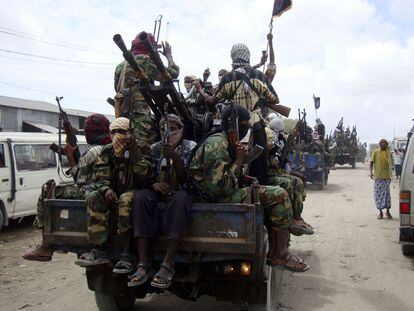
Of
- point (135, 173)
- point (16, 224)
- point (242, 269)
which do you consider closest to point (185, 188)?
point (135, 173)

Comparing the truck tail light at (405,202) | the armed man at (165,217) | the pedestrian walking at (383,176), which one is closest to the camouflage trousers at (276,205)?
the armed man at (165,217)

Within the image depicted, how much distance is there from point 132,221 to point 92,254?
423mm

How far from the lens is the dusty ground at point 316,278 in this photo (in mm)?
4914

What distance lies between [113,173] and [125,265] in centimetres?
81

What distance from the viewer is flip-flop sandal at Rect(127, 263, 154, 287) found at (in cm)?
338

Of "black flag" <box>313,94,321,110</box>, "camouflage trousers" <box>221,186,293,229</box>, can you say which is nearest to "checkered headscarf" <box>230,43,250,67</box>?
"camouflage trousers" <box>221,186,293,229</box>

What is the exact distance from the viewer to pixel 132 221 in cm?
359

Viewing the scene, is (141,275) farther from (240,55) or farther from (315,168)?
(315,168)

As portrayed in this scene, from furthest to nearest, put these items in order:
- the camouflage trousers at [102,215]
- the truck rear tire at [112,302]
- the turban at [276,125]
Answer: the turban at [276,125] → the truck rear tire at [112,302] → the camouflage trousers at [102,215]

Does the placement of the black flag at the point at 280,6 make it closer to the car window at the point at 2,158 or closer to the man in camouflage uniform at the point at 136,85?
the man in camouflage uniform at the point at 136,85

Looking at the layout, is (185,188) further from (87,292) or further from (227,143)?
(87,292)

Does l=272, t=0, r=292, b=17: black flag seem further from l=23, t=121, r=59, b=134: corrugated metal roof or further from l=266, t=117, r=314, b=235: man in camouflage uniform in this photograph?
l=23, t=121, r=59, b=134: corrugated metal roof

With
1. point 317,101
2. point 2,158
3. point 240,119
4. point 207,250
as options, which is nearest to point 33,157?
point 2,158

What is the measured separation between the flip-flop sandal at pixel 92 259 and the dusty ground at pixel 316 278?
1.35 metres
